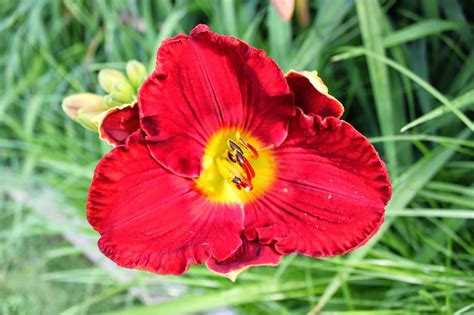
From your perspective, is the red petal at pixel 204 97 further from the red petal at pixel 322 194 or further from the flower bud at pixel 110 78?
the flower bud at pixel 110 78

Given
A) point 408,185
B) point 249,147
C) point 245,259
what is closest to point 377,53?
point 408,185

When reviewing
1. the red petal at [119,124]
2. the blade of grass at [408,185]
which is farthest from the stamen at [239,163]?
the blade of grass at [408,185]

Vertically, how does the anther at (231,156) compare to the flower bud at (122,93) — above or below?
above

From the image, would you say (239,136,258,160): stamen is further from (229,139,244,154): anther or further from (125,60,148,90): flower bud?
(125,60,148,90): flower bud

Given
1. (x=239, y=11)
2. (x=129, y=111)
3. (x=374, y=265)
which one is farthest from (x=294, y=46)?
(x=129, y=111)

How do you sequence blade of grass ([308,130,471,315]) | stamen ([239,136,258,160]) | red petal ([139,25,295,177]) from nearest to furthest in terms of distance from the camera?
red petal ([139,25,295,177]) < stamen ([239,136,258,160]) < blade of grass ([308,130,471,315])

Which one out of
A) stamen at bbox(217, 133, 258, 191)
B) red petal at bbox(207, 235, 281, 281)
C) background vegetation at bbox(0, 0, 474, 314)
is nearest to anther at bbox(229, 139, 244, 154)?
stamen at bbox(217, 133, 258, 191)

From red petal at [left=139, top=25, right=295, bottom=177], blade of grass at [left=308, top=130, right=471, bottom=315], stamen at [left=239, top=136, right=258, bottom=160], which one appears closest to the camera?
red petal at [left=139, top=25, right=295, bottom=177]
